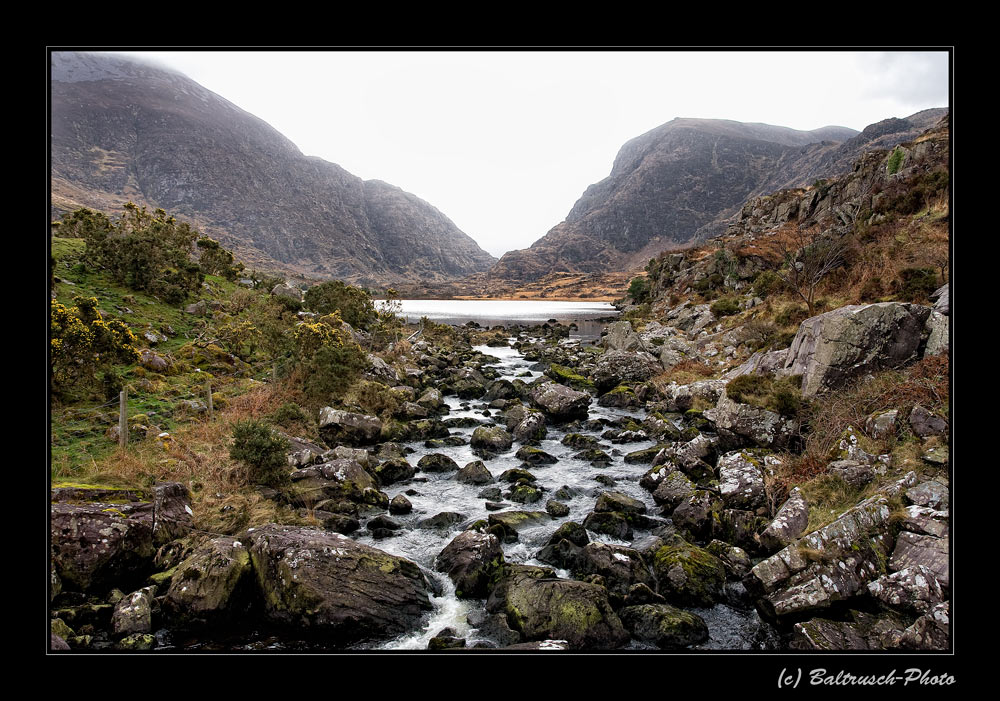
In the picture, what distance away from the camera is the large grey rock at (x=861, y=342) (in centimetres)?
1261

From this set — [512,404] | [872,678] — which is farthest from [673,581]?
[512,404]

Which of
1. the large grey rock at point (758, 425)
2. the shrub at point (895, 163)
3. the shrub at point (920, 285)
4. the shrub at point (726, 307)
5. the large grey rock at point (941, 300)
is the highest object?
the shrub at point (895, 163)

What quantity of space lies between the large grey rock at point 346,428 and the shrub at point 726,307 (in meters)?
28.8

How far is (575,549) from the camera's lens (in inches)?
427

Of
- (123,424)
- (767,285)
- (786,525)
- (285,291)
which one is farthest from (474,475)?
(285,291)

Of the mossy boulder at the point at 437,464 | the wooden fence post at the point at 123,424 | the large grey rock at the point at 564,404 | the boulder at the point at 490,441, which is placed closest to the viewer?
the wooden fence post at the point at 123,424

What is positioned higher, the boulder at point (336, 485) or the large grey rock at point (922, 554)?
the large grey rock at point (922, 554)

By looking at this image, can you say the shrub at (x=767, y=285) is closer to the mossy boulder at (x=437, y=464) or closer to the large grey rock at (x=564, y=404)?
the large grey rock at (x=564, y=404)

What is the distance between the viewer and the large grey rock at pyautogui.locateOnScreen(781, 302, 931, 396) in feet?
41.4

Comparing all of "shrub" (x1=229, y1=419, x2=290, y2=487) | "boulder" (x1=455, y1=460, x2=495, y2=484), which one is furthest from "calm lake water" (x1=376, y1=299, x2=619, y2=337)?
"shrub" (x1=229, y1=419, x2=290, y2=487)

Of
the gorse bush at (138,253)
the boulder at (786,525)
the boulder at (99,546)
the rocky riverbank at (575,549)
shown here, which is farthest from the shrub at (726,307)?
the gorse bush at (138,253)

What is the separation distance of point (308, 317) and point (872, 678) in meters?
30.7

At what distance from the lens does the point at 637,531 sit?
40.2 feet
